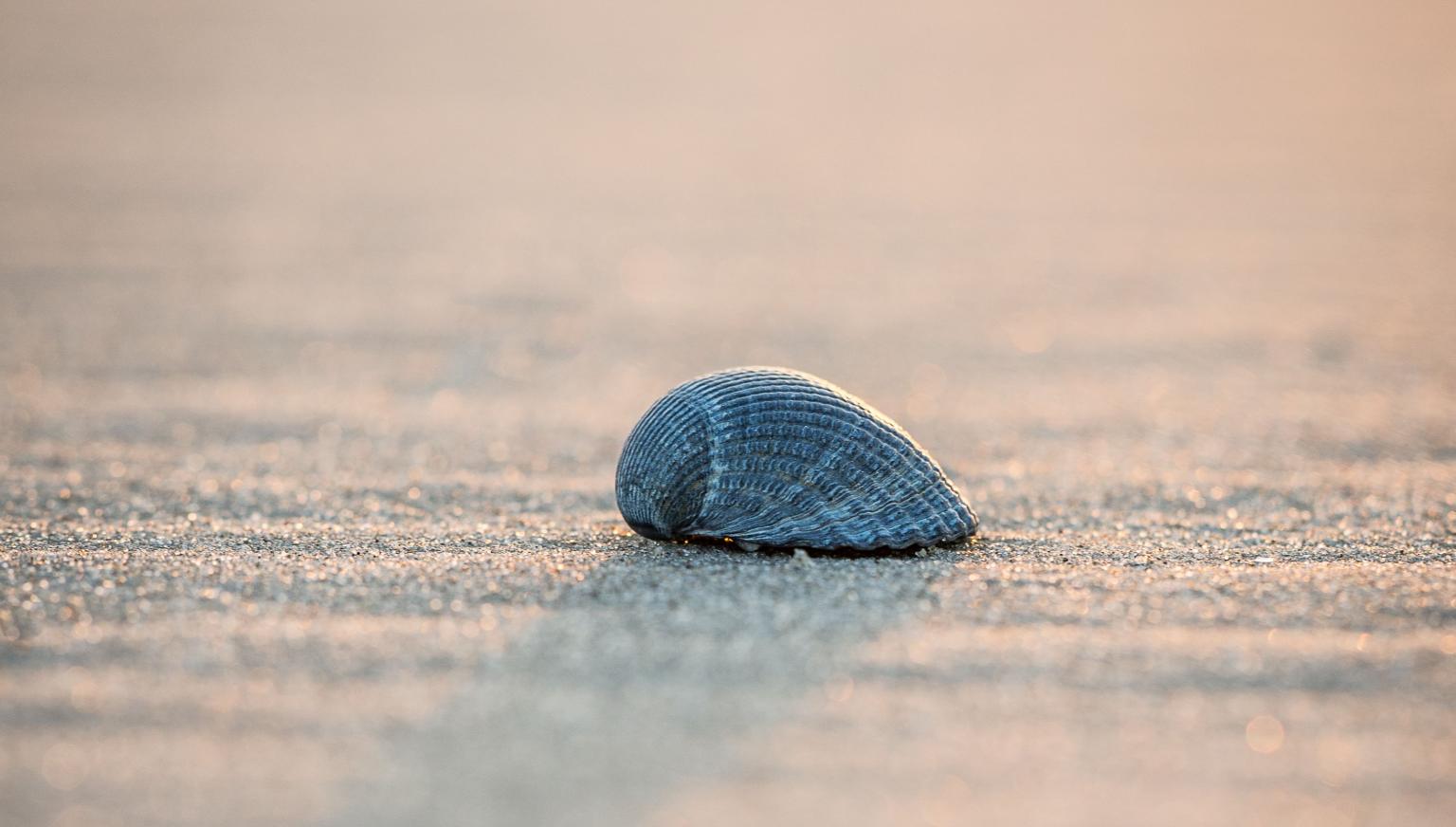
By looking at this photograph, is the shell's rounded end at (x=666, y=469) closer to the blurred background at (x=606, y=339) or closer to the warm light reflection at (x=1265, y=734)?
the blurred background at (x=606, y=339)

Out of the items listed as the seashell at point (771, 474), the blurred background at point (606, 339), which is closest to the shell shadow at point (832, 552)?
the seashell at point (771, 474)

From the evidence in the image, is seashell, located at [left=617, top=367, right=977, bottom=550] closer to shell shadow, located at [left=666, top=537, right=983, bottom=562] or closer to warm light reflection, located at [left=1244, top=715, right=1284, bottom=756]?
shell shadow, located at [left=666, top=537, right=983, bottom=562]

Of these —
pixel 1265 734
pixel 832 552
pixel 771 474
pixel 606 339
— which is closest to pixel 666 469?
pixel 771 474

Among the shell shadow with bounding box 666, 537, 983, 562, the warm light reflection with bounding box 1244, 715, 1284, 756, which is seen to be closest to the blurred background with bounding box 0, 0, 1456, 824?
the warm light reflection with bounding box 1244, 715, 1284, 756

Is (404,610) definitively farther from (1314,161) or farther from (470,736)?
(1314,161)

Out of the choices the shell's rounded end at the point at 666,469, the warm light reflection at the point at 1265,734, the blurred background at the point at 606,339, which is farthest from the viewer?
the shell's rounded end at the point at 666,469

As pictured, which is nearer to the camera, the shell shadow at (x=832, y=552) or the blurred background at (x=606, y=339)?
the blurred background at (x=606, y=339)

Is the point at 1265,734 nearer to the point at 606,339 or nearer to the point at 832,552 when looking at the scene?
the point at 832,552
